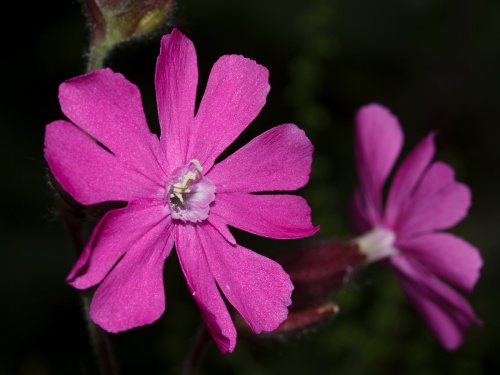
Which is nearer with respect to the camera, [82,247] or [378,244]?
[82,247]

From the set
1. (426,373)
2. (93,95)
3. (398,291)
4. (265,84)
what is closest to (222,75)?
(265,84)

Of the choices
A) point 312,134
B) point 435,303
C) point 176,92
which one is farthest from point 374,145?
point 312,134

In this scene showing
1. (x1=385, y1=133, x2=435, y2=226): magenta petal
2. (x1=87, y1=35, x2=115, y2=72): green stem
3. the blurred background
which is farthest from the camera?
the blurred background

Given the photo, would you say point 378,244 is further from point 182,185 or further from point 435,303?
point 182,185

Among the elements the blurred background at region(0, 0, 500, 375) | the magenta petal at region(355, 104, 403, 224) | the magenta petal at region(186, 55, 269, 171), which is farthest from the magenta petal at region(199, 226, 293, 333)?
the blurred background at region(0, 0, 500, 375)

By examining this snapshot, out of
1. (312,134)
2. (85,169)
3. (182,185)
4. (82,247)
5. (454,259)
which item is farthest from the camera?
(312,134)

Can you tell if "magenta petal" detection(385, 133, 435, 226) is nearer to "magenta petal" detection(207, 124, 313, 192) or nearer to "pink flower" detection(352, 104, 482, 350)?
"pink flower" detection(352, 104, 482, 350)
